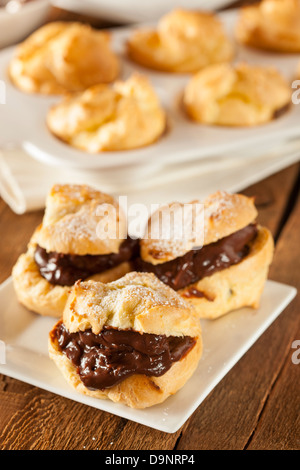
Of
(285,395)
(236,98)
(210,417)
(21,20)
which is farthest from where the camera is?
(21,20)

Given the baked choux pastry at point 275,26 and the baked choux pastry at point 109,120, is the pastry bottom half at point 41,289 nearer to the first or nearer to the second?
the baked choux pastry at point 109,120

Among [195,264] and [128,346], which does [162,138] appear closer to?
[195,264]

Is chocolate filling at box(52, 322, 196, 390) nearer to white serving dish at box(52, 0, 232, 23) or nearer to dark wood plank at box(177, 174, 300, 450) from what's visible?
dark wood plank at box(177, 174, 300, 450)

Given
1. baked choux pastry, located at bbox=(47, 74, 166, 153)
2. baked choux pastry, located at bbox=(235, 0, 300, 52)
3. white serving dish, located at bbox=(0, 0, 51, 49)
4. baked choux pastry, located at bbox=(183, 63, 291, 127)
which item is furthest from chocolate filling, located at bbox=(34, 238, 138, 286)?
white serving dish, located at bbox=(0, 0, 51, 49)

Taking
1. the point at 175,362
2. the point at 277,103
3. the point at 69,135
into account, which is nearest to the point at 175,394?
the point at 175,362

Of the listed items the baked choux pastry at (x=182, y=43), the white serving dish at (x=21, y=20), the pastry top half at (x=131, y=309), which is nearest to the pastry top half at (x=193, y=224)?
the pastry top half at (x=131, y=309)

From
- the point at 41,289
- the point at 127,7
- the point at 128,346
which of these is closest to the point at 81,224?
the point at 41,289
